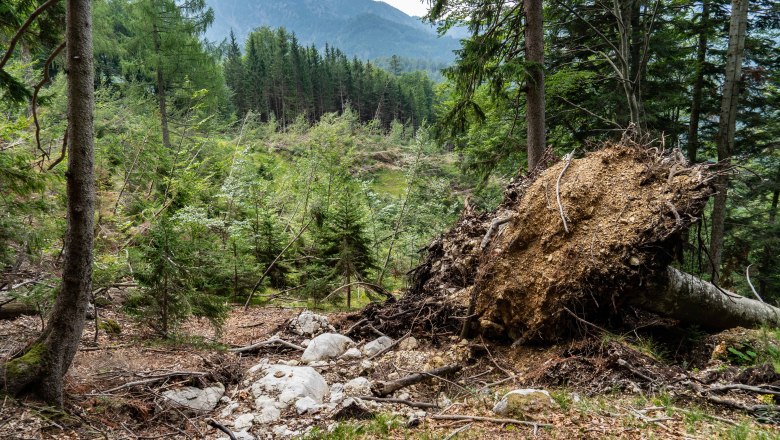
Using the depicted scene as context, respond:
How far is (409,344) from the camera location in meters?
5.50

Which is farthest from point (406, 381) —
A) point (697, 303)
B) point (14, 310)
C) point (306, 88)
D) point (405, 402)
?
point (306, 88)


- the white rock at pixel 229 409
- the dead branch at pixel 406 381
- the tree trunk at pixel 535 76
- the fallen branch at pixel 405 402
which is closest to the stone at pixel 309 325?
the white rock at pixel 229 409

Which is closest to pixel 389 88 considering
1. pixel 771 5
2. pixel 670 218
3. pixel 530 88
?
pixel 771 5

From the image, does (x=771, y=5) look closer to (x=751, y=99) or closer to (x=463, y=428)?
(x=751, y=99)

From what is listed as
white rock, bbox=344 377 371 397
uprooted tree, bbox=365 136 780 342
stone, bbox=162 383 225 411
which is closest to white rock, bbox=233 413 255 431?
stone, bbox=162 383 225 411

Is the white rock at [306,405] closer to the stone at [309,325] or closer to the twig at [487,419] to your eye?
the twig at [487,419]

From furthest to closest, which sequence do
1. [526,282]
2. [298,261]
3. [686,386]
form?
1. [298,261]
2. [526,282]
3. [686,386]

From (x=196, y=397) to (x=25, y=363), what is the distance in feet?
5.13

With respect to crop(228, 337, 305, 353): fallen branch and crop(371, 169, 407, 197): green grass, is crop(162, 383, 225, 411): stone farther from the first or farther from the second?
crop(371, 169, 407, 197): green grass

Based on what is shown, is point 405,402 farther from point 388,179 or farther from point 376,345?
point 388,179

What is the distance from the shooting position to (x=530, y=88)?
769 cm

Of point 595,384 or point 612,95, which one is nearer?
point 595,384

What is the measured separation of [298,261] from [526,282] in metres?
8.03

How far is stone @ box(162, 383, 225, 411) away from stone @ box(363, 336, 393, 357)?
198 centimetres
